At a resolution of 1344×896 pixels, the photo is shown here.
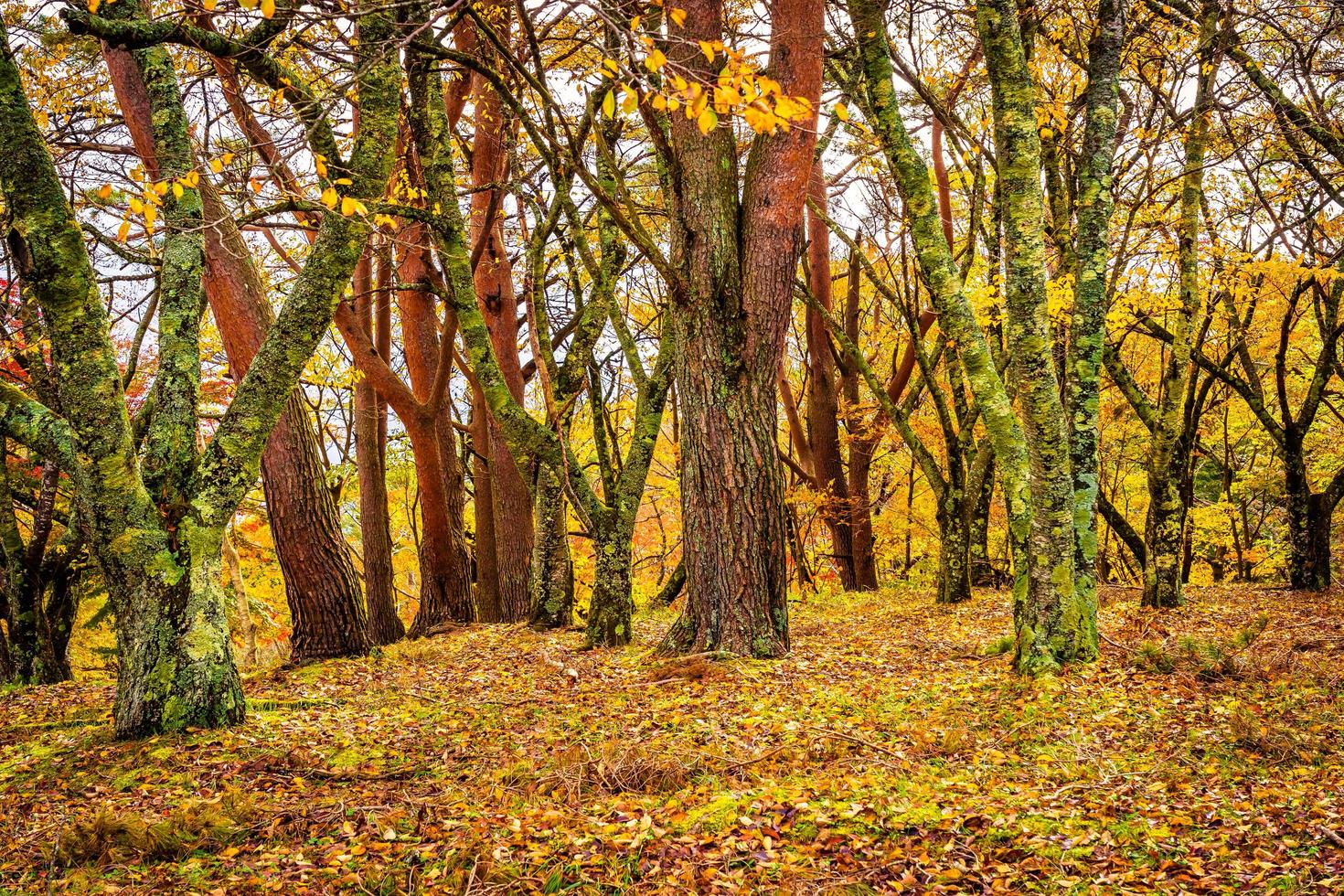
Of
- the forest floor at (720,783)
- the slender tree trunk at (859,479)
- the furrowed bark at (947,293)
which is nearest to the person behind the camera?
the forest floor at (720,783)

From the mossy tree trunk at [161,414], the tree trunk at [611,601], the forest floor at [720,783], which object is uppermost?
the mossy tree trunk at [161,414]

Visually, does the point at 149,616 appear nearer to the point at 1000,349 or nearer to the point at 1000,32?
the point at 1000,32

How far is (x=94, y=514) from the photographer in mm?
4402

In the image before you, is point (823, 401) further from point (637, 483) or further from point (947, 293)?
point (947, 293)

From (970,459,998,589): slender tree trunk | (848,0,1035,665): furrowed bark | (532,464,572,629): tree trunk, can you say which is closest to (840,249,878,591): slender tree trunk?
(970,459,998,589): slender tree trunk

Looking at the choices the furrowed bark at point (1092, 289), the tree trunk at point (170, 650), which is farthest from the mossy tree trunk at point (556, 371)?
the furrowed bark at point (1092, 289)

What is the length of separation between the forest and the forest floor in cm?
3

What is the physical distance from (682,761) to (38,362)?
23.8ft

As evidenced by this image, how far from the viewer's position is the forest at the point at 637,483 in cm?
334

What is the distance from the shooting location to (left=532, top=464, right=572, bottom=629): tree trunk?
878 centimetres

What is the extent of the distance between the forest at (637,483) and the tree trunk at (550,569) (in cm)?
5

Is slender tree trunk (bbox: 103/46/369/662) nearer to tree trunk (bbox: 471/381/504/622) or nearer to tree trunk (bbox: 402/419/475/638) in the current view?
tree trunk (bbox: 402/419/475/638)

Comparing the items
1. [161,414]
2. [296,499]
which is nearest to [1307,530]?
[296,499]

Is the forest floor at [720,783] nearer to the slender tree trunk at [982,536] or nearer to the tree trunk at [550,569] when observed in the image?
the tree trunk at [550,569]
